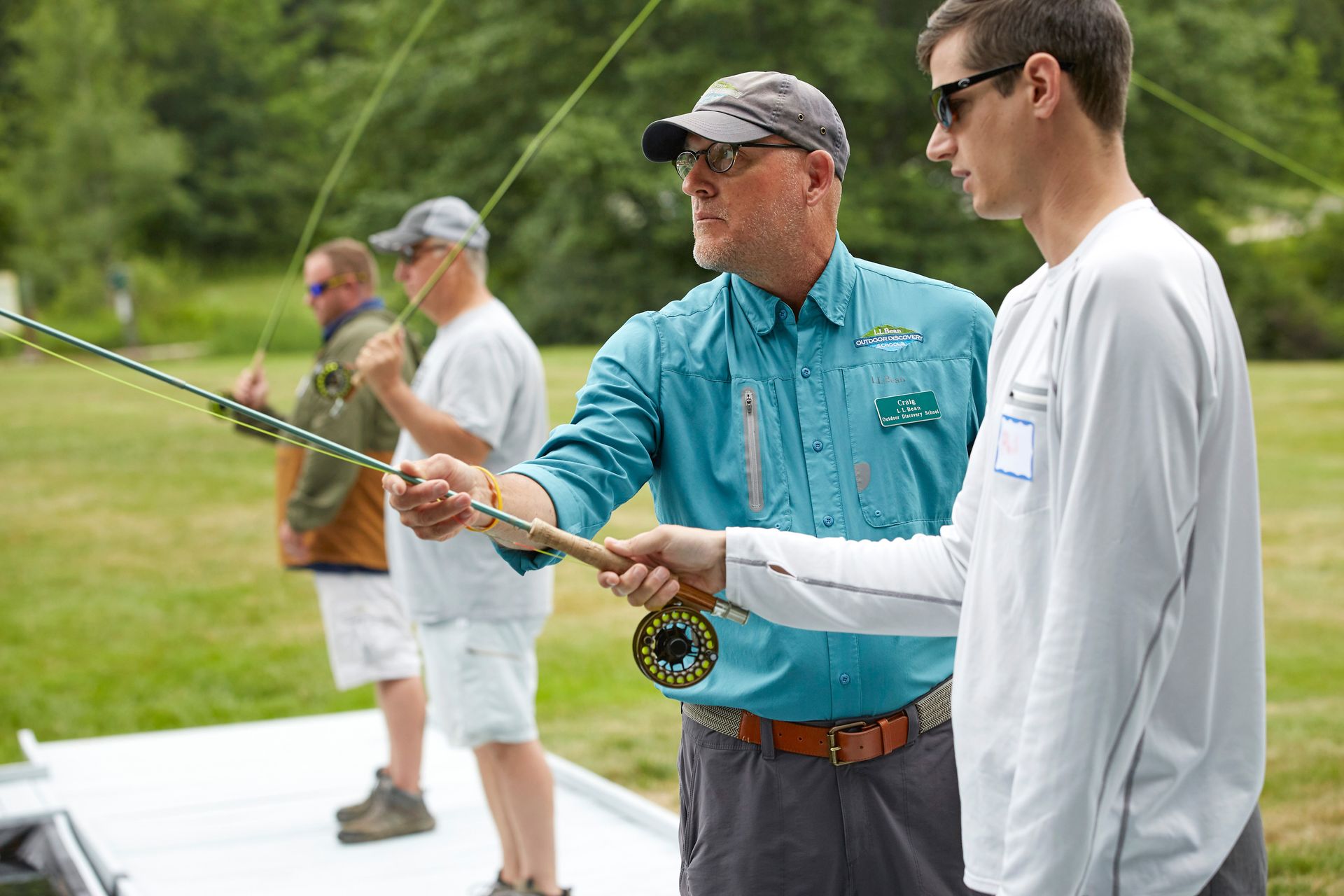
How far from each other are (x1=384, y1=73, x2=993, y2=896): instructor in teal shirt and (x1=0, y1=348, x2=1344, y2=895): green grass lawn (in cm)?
240

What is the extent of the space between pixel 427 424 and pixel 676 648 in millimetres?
1987

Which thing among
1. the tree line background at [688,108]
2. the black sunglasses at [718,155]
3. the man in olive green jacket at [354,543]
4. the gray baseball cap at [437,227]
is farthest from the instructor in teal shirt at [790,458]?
the tree line background at [688,108]

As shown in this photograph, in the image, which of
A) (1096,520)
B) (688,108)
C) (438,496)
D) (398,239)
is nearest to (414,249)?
(398,239)

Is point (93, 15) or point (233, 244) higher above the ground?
point (93, 15)

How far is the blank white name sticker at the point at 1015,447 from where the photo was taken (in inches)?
62.2

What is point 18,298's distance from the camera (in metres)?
33.5

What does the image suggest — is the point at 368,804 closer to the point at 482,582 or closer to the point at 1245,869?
the point at 482,582

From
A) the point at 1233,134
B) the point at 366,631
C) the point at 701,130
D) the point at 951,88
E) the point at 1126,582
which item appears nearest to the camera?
the point at 1126,582

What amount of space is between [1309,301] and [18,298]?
2884 centimetres

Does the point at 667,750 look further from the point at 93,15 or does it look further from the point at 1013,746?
the point at 93,15

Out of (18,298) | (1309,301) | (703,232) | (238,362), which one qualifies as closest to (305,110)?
(18,298)

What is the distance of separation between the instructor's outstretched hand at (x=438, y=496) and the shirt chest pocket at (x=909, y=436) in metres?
0.70

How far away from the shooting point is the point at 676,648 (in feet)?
7.48

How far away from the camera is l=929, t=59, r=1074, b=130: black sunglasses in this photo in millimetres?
1614
